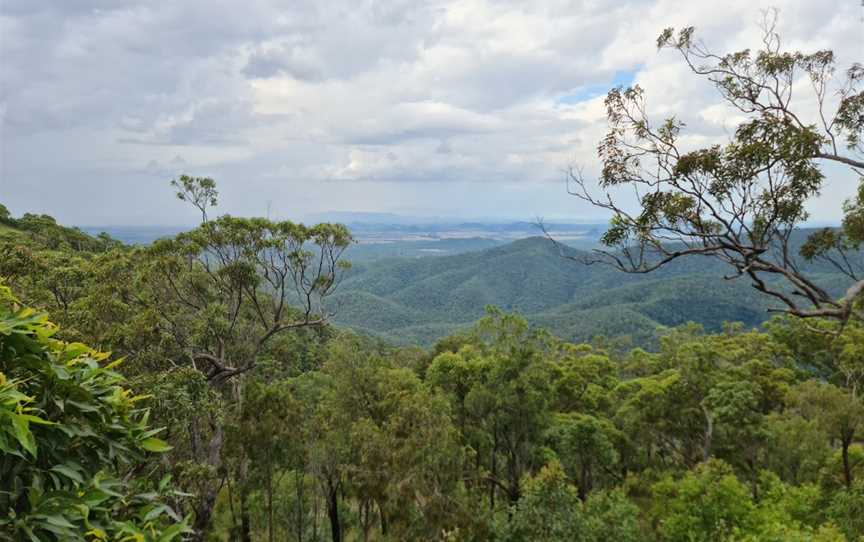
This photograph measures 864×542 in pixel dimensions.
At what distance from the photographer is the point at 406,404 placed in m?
12.9

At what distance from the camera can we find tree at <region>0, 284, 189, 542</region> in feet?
7.23

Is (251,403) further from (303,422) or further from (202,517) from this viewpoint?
(202,517)

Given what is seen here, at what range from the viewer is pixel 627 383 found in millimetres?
26109

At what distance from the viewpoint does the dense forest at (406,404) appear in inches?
107

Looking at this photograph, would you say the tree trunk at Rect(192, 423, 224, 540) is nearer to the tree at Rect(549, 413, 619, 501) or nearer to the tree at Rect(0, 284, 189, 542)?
the tree at Rect(0, 284, 189, 542)

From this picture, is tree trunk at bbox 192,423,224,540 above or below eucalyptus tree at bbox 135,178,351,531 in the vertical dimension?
below

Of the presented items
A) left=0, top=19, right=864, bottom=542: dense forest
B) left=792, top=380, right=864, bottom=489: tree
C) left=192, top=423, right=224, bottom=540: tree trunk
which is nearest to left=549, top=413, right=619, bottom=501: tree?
left=0, top=19, right=864, bottom=542: dense forest

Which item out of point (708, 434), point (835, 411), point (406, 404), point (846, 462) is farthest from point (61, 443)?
point (708, 434)

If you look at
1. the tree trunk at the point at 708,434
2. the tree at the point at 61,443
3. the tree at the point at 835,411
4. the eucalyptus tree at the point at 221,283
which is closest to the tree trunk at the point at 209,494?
the eucalyptus tree at the point at 221,283

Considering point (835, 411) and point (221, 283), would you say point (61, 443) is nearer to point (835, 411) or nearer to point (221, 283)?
point (221, 283)

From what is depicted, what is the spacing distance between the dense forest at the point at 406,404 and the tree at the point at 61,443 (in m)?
0.01

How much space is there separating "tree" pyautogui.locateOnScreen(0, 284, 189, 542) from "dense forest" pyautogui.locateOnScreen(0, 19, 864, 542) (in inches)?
0.5

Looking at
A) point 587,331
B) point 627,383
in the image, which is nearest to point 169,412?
point 627,383

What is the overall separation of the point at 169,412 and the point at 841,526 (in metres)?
17.7
